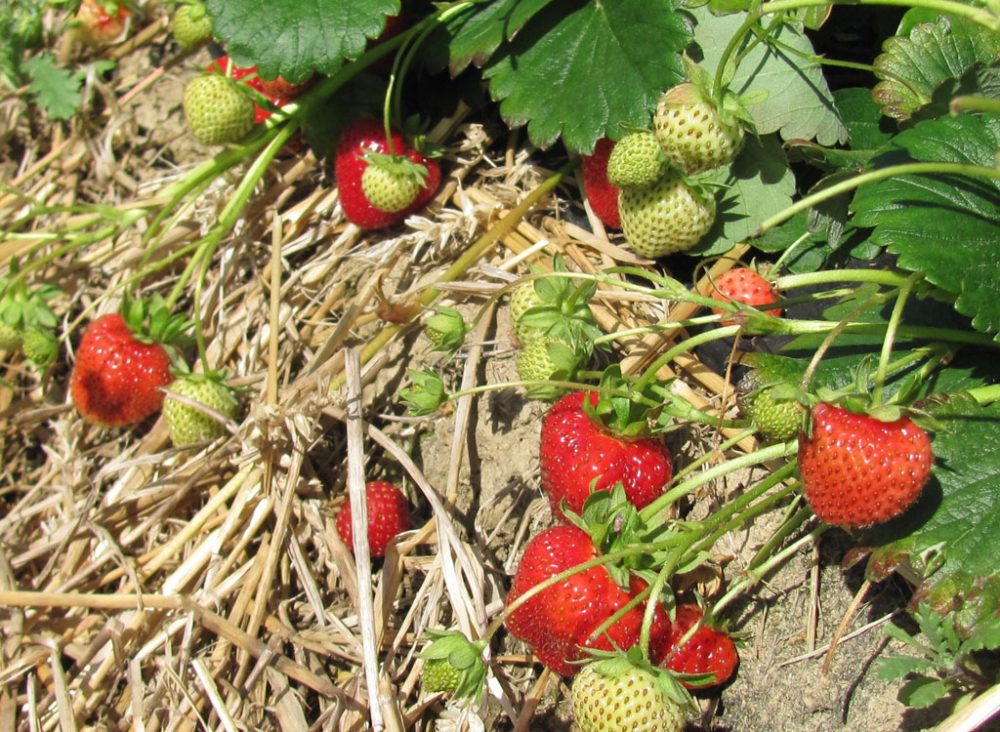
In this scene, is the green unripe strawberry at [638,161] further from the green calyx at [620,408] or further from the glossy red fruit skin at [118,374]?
the glossy red fruit skin at [118,374]

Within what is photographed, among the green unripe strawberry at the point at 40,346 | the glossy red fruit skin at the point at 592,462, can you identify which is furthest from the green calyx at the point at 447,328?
the green unripe strawberry at the point at 40,346

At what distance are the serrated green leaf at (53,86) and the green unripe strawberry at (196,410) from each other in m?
0.97

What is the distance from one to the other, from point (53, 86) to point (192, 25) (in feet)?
1.71

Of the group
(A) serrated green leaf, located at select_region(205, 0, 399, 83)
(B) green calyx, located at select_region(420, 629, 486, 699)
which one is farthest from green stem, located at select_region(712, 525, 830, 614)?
(A) serrated green leaf, located at select_region(205, 0, 399, 83)

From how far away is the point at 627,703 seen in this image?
120 cm

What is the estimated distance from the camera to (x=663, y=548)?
4.33 feet

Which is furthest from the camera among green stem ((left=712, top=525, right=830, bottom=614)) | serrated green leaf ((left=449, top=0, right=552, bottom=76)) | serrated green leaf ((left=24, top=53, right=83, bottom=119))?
serrated green leaf ((left=24, top=53, right=83, bottom=119))

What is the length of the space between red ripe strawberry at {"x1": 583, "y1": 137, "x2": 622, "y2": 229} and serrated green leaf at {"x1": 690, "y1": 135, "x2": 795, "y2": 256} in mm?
179

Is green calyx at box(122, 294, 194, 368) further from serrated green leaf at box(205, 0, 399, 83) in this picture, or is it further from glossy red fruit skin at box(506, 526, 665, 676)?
glossy red fruit skin at box(506, 526, 665, 676)

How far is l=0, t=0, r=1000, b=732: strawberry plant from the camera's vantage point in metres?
1.32

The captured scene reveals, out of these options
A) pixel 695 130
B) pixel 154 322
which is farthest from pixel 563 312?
pixel 154 322

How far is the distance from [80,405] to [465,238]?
87cm

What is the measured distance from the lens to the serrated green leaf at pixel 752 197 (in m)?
1.70

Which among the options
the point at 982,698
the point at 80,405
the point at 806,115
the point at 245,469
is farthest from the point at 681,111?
the point at 80,405
